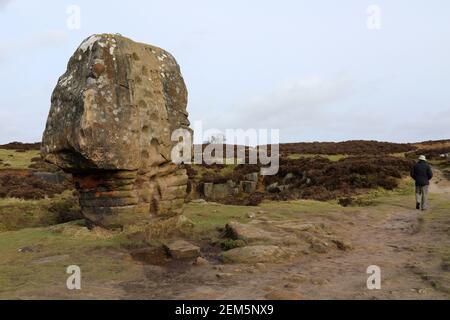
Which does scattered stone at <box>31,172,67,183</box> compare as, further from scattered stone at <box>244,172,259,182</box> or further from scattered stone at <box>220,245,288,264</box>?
scattered stone at <box>220,245,288,264</box>

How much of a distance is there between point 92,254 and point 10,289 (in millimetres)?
3225

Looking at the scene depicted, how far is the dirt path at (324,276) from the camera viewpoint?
357 inches

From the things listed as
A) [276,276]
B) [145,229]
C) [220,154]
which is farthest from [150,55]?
[220,154]

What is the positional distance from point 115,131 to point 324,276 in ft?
25.7

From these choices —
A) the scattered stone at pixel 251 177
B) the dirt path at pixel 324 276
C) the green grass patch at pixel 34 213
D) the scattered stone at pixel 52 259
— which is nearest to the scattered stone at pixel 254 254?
the dirt path at pixel 324 276

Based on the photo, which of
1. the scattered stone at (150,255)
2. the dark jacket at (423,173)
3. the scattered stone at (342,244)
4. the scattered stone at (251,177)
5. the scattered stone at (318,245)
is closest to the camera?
the scattered stone at (150,255)

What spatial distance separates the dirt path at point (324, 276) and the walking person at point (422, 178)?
598 cm

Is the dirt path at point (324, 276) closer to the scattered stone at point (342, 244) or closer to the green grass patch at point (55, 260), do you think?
the scattered stone at point (342, 244)

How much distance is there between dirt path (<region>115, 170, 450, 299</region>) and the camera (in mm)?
9070

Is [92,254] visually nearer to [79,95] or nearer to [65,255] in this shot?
[65,255]

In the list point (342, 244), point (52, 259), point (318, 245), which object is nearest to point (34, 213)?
point (52, 259)

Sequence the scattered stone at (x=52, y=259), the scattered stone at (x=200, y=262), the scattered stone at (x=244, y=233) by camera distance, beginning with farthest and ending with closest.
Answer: the scattered stone at (x=244, y=233)
the scattered stone at (x=52, y=259)
the scattered stone at (x=200, y=262)

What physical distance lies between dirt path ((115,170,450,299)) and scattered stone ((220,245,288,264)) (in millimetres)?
347
